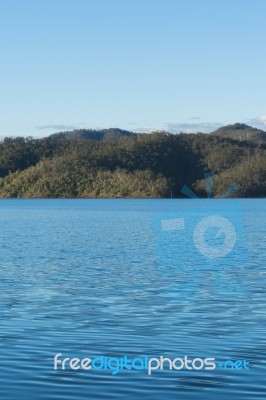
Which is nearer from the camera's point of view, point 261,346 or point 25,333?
point 261,346

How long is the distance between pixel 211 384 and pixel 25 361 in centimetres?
443

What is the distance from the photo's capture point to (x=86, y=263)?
139 feet

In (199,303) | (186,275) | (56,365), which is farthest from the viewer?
(186,275)

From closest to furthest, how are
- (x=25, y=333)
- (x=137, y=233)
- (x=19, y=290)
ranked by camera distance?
(x=25, y=333)
(x=19, y=290)
(x=137, y=233)

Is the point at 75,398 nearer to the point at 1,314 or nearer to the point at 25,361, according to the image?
the point at 25,361

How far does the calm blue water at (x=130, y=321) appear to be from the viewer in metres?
16.7

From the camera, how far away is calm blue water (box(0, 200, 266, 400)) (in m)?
16.7

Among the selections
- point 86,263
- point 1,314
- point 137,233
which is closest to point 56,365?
point 1,314

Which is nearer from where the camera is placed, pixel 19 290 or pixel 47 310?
pixel 47 310

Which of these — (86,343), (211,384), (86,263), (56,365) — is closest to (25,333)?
(86,343)

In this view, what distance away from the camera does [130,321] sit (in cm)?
2377

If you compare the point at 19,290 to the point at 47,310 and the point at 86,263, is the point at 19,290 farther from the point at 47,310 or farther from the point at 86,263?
the point at 86,263

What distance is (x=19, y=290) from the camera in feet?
99.5

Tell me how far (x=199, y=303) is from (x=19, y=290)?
23.4 ft
